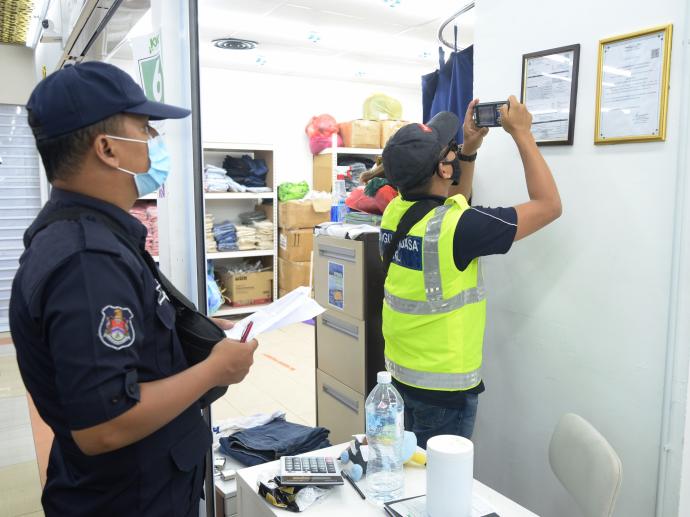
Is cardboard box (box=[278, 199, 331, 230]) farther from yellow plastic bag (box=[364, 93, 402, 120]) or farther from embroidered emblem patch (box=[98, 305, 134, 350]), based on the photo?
→ embroidered emblem patch (box=[98, 305, 134, 350])

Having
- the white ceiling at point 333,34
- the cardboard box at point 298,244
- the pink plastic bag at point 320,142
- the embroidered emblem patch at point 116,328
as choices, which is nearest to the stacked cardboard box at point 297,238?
the cardboard box at point 298,244

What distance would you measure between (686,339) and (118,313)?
1459 mm

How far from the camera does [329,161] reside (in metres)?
6.94

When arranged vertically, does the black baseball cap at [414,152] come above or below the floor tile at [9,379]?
above

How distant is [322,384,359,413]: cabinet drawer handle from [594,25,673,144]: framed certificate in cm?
157

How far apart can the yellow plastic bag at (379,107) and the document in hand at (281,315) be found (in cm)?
588

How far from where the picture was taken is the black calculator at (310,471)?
4.70 ft

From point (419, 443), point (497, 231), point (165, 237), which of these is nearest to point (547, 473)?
point (419, 443)

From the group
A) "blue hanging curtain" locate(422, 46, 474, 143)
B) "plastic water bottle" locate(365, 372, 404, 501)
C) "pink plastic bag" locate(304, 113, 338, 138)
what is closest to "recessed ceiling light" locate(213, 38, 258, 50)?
"pink plastic bag" locate(304, 113, 338, 138)

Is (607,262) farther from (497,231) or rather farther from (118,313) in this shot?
(118,313)

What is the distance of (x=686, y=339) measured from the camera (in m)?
1.55

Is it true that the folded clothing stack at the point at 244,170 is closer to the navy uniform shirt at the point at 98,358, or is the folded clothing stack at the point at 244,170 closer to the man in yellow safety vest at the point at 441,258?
the man in yellow safety vest at the point at 441,258

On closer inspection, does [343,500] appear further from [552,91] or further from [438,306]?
[552,91]

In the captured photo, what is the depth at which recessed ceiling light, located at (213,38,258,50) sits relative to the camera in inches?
219
